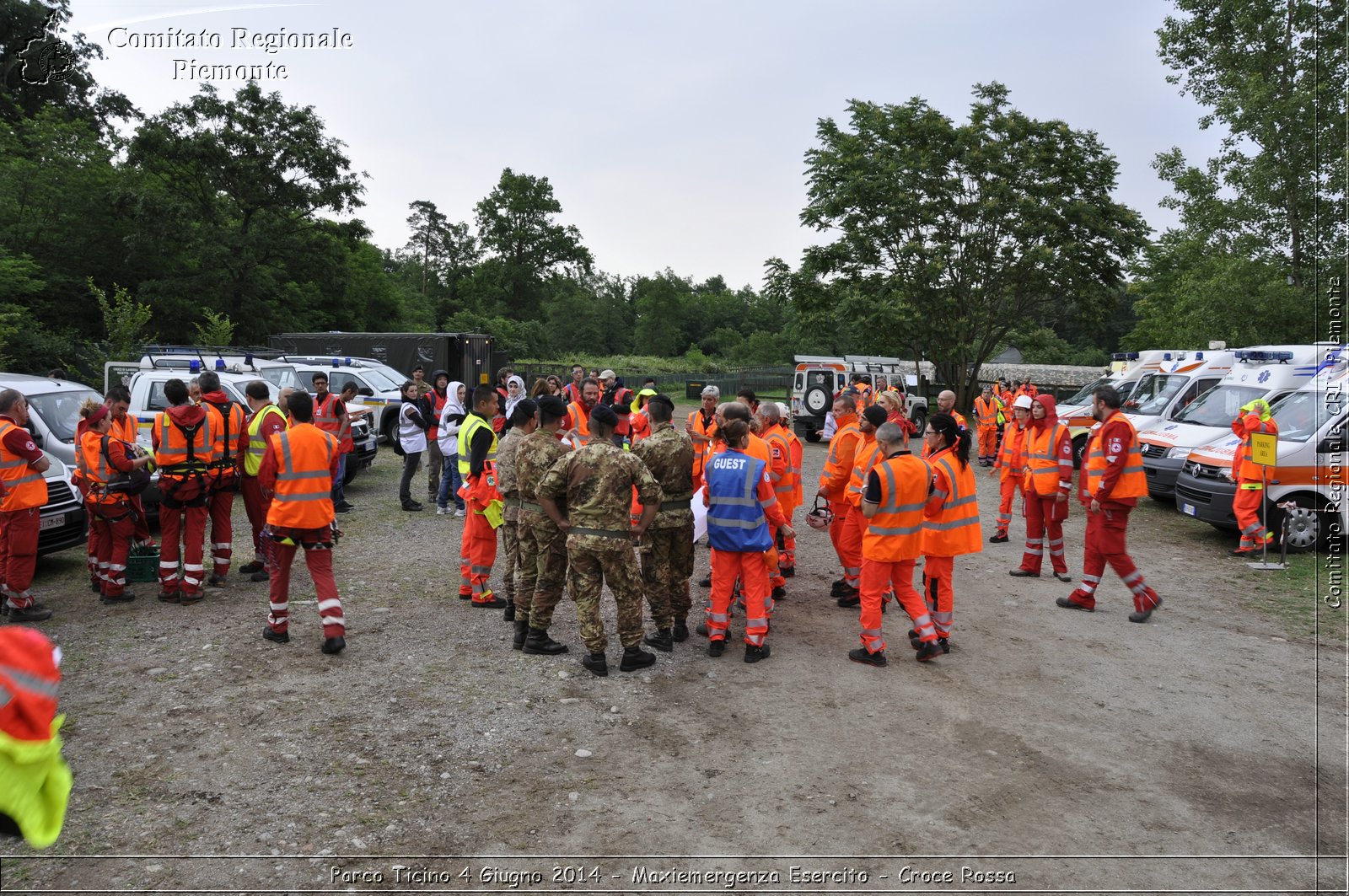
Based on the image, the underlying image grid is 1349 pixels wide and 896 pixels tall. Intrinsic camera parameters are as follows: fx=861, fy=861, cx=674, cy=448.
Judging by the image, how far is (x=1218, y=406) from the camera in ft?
45.0

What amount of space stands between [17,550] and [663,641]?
5.31 m

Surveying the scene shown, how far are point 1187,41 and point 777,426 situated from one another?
21.6 metres

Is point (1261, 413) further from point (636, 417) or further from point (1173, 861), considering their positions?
point (1173, 861)

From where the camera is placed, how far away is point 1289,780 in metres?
4.89

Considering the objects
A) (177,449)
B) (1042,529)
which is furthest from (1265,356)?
(177,449)

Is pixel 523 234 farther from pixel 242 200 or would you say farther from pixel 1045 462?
pixel 1045 462

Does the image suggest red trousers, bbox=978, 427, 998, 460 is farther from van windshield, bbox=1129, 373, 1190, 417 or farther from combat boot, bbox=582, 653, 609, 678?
combat boot, bbox=582, 653, 609, 678

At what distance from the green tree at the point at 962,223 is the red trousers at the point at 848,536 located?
21.9 meters

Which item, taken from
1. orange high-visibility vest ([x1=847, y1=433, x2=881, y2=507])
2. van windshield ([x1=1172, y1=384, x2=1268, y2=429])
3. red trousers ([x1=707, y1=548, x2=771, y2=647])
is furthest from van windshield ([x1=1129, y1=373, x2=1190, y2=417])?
red trousers ([x1=707, y1=548, x2=771, y2=647])

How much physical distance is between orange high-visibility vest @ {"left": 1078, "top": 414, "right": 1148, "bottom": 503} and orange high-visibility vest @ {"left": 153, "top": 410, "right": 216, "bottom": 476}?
8093 millimetres

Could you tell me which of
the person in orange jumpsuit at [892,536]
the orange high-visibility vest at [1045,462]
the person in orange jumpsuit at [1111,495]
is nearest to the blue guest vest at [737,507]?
the person in orange jumpsuit at [892,536]

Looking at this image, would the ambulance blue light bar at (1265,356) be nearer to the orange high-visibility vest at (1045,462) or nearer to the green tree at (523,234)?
the orange high-visibility vest at (1045,462)

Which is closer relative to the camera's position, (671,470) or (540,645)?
(540,645)

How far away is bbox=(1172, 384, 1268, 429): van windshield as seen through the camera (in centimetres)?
1332
